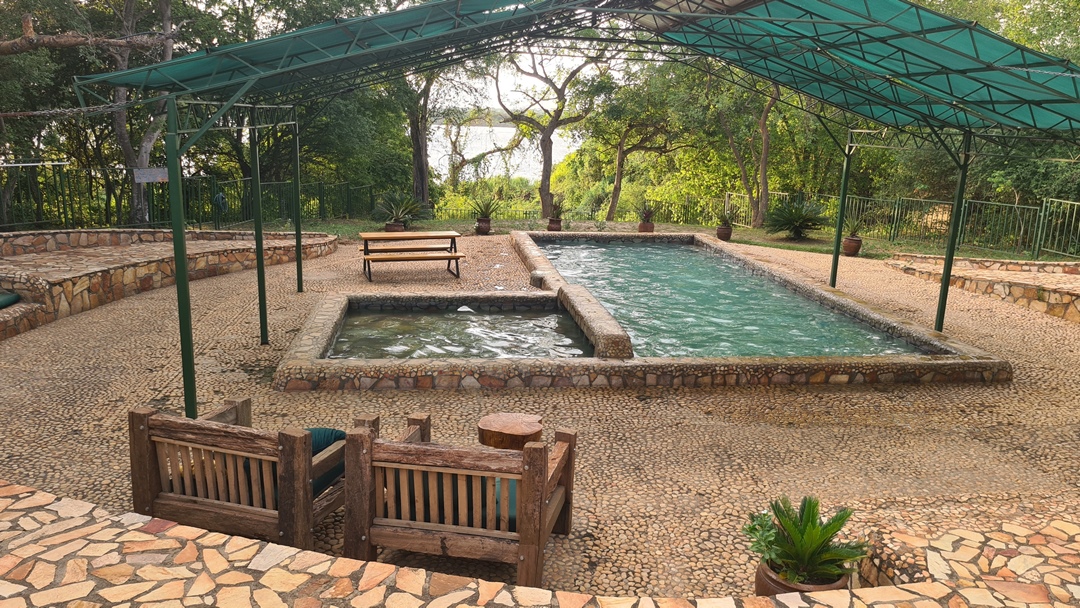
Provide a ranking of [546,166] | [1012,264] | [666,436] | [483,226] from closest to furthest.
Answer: [666,436]
[1012,264]
[483,226]
[546,166]

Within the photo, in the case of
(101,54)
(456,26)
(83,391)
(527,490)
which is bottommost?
(83,391)

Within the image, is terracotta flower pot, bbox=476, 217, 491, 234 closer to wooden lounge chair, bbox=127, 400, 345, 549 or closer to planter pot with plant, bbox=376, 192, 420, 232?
planter pot with plant, bbox=376, 192, 420, 232

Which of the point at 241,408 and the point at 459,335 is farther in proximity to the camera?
the point at 459,335

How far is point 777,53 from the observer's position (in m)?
9.91

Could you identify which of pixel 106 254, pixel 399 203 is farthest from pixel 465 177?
pixel 106 254

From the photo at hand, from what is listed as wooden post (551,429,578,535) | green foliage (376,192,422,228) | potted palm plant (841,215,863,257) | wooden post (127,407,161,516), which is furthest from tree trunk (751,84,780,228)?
wooden post (127,407,161,516)

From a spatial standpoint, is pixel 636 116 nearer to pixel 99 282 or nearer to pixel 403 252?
pixel 403 252

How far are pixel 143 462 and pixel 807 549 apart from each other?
3687 millimetres

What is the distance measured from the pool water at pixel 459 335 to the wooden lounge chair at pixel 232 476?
4.05 m

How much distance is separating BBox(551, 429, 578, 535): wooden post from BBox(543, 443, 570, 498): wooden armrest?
1.0 inches

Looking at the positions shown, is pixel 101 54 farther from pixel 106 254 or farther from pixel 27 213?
pixel 106 254

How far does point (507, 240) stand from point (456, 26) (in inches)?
387

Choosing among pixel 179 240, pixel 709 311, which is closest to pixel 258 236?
pixel 179 240

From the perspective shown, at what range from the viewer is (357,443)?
12.3 ft
